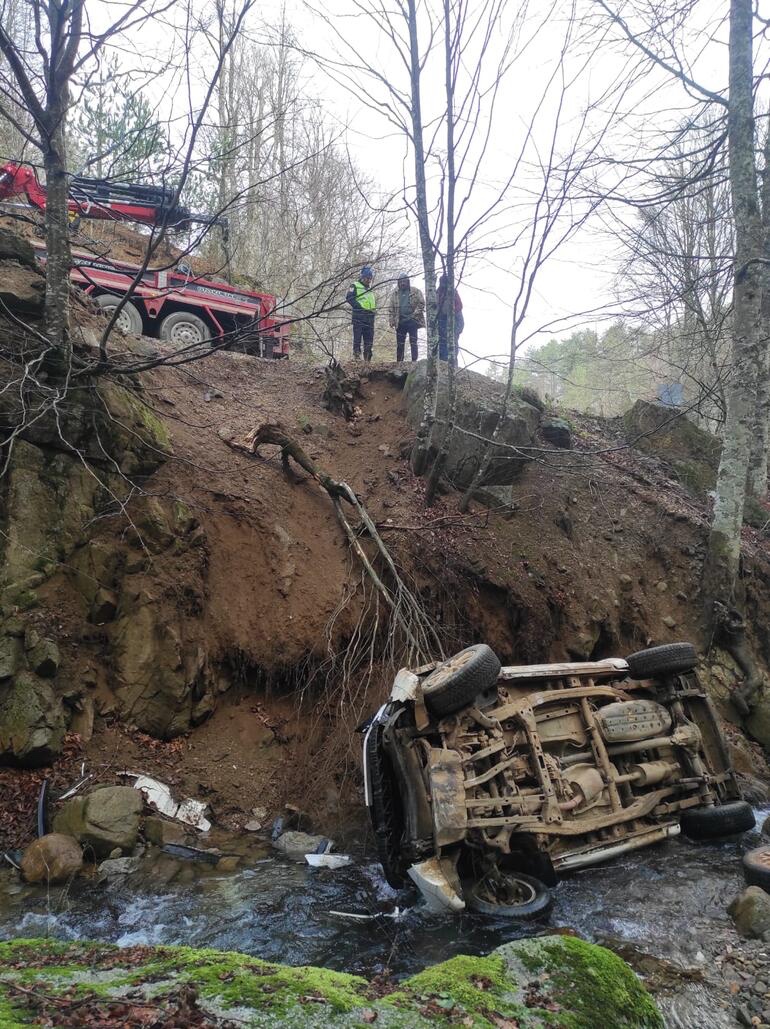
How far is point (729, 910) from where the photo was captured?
441 cm

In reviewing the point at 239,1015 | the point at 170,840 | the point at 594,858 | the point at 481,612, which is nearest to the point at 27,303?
the point at 170,840

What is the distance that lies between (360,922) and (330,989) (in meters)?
2.06

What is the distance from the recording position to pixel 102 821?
475cm

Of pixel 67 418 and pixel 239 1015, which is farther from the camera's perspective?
pixel 67 418

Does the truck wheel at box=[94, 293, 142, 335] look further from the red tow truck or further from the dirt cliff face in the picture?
the dirt cliff face

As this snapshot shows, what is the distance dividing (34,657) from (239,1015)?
4.14 metres

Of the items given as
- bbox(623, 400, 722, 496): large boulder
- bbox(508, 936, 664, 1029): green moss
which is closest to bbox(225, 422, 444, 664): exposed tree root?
bbox(508, 936, 664, 1029): green moss

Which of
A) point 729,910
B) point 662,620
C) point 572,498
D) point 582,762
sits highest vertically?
point 572,498

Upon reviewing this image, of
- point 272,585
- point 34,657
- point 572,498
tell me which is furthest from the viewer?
point 572,498

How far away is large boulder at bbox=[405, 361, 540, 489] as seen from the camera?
8805 millimetres

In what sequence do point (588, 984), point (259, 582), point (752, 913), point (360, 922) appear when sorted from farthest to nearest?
point (259, 582) → point (360, 922) → point (752, 913) → point (588, 984)

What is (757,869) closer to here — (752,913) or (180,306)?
(752,913)

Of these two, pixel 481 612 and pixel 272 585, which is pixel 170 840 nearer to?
pixel 272 585

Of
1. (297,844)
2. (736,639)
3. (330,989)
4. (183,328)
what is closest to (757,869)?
(297,844)
